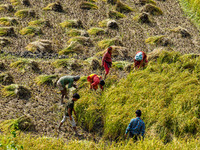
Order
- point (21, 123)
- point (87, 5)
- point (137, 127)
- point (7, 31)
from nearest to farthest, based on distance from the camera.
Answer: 1. point (137, 127)
2. point (21, 123)
3. point (7, 31)
4. point (87, 5)

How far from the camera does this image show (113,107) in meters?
6.29

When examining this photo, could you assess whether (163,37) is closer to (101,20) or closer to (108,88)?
(101,20)

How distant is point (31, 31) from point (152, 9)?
638 centimetres

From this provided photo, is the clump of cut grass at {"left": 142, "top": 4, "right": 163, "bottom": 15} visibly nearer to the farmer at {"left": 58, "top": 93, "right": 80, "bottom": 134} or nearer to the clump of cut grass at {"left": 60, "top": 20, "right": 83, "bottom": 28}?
the clump of cut grass at {"left": 60, "top": 20, "right": 83, "bottom": 28}

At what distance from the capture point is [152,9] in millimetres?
13453

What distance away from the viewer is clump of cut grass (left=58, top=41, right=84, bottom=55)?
9.55m

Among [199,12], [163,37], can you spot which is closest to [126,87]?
[163,37]

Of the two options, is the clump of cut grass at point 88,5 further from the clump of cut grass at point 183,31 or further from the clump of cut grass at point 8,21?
the clump of cut grass at point 183,31

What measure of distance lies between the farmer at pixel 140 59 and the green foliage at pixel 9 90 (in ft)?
11.9

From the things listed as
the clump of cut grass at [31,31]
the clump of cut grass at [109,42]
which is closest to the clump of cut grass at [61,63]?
the clump of cut grass at [109,42]

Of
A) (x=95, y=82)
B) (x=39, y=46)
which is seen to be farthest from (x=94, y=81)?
(x=39, y=46)

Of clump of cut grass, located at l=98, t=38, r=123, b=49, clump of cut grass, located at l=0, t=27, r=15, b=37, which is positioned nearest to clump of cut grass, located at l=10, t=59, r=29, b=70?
clump of cut grass, located at l=0, t=27, r=15, b=37

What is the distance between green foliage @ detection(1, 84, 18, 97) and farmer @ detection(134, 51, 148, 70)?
364 cm

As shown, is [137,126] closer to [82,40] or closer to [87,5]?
[82,40]
